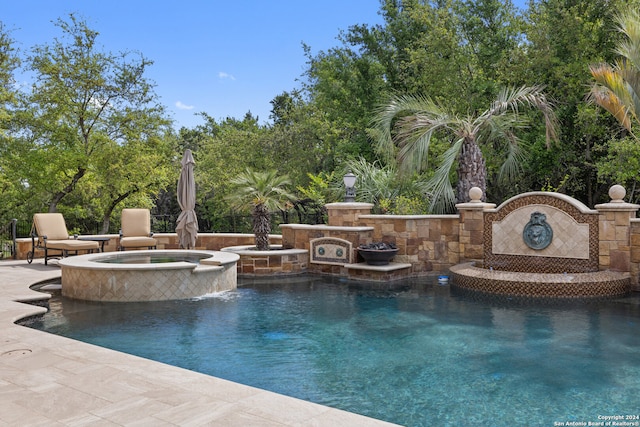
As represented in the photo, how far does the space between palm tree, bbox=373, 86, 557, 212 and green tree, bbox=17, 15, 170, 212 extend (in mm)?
8925

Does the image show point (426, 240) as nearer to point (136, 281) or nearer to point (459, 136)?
point (459, 136)

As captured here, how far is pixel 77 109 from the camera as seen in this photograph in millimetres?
15992

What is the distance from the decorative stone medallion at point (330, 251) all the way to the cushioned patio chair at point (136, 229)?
4.03 metres

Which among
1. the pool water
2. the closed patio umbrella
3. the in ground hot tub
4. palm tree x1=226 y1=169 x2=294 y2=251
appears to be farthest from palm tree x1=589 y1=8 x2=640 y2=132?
the closed patio umbrella

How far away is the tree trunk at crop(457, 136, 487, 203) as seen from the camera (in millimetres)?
11055

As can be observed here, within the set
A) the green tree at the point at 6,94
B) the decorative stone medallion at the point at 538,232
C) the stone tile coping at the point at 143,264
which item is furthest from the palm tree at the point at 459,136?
the green tree at the point at 6,94

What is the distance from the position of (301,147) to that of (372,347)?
14.4 metres

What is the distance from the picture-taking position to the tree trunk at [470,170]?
11.1 meters

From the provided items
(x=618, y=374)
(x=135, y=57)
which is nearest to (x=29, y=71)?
(x=135, y=57)

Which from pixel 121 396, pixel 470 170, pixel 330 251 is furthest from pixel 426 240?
pixel 121 396

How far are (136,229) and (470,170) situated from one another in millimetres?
8059

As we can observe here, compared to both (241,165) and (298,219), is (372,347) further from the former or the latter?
(241,165)

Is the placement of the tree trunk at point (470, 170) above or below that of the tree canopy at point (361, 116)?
below

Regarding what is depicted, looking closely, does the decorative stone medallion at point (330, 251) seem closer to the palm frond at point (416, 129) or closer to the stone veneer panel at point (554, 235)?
the palm frond at point (416, 129)
